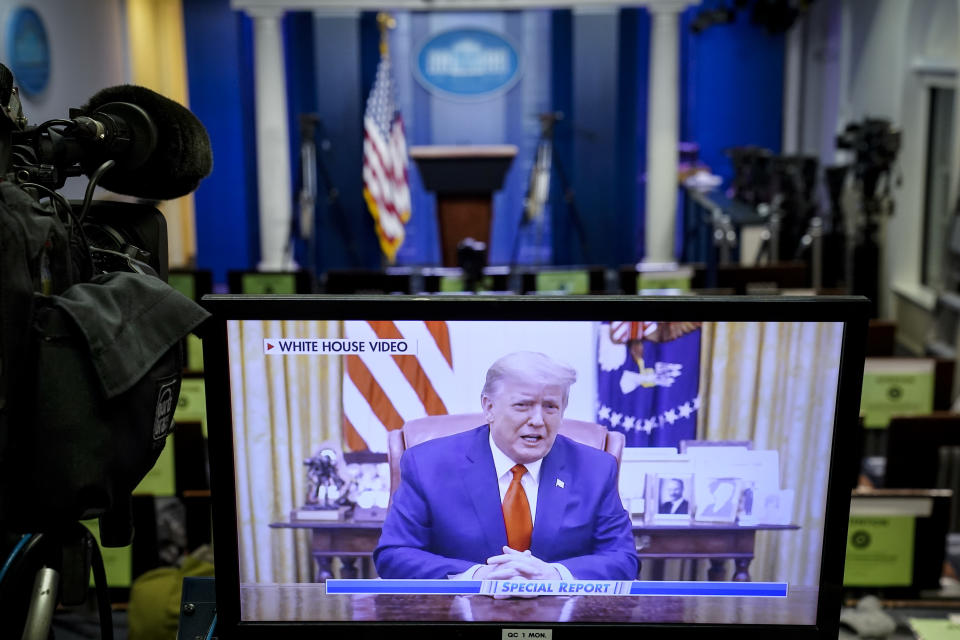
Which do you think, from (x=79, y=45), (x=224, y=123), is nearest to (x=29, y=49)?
(x=79, y=45)

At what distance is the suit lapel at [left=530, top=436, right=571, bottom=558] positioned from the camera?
4.34ft

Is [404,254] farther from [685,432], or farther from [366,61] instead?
[685,432]

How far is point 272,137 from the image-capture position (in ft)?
29.5

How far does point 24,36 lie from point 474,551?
5142mm

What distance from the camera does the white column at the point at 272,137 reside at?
8.87m

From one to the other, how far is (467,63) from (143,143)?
9.11m

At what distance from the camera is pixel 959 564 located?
2.42m

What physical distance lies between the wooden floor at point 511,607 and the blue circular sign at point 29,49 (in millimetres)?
4211

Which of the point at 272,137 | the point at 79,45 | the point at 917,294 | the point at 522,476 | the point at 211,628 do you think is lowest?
the point at 917,294

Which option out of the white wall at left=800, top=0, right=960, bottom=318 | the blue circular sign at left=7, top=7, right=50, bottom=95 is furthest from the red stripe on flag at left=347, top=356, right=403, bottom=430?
the white wall at left=800, top=0, right=960, bottom=318

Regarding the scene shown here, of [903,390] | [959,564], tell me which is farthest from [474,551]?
[903,390]

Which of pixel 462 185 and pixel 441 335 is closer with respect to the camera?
pixel 441 335

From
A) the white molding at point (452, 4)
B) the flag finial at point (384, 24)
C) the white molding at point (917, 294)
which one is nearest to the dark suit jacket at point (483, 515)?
the white molding at point (917, 294)

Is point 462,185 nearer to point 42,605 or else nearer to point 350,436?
point 350,436
